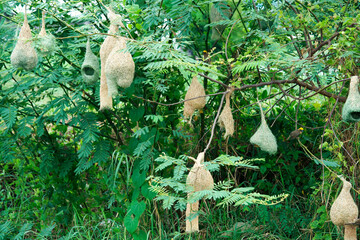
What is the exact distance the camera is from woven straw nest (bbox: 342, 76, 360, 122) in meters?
1.94

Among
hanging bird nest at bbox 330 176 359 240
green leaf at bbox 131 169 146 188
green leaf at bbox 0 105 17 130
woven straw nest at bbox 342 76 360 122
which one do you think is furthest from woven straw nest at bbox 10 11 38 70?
hanging bird nest at bbox 330 176 359 240

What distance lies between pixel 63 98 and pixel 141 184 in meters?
0.79

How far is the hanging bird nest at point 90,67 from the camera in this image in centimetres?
219

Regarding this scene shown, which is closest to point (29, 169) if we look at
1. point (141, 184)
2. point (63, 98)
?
point (63, 98)

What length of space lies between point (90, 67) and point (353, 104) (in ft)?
4.48

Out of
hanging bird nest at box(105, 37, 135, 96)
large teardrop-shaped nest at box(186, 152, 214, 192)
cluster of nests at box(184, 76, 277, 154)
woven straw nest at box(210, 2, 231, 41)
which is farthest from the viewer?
woven straw nest at box(210, 2, 231, 41)

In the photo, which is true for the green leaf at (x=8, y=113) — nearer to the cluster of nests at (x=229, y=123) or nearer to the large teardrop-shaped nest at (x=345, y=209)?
the cluster of nests at (x=229, y=123)

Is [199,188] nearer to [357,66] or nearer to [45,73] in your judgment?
[357,66]

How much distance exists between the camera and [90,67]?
222 cm

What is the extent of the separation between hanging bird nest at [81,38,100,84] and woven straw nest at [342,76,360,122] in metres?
1.32

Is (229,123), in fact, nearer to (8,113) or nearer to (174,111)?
(174,111)

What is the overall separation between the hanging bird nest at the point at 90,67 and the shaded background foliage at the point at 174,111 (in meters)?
0.12

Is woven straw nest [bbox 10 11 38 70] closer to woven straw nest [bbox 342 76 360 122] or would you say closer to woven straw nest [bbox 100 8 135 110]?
woven straw nest [bbox 100 8 135 110]

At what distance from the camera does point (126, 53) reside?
1900mm
